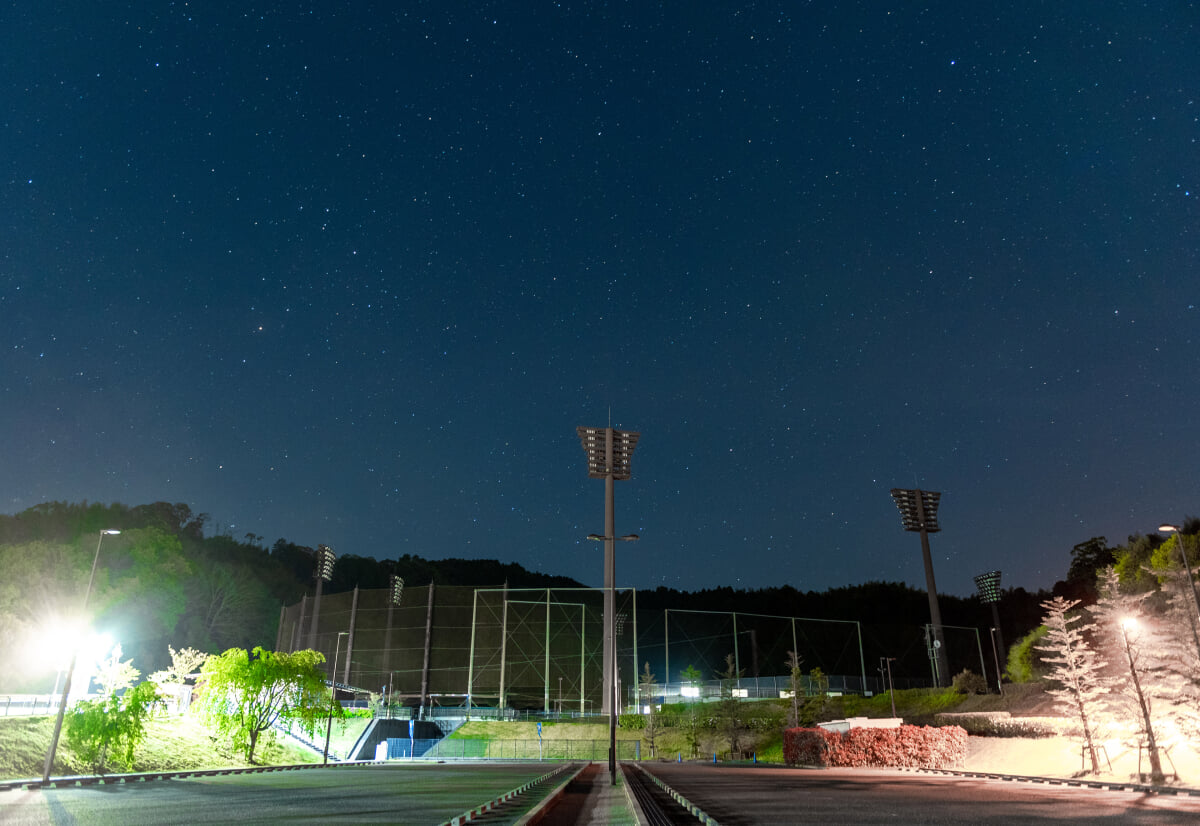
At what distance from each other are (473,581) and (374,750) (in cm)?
9731

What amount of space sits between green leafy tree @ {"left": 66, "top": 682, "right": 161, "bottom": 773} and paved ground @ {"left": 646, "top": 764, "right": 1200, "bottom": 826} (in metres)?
21.4

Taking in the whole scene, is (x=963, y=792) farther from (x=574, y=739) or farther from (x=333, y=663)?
(x=333, y=663)

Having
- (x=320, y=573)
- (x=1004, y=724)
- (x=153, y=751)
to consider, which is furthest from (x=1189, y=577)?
(x=320, y=573)

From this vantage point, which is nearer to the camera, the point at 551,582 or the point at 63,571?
the point at 63,571

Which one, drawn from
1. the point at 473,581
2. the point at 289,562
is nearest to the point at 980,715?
the point at 473,581

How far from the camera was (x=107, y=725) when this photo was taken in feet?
98.9

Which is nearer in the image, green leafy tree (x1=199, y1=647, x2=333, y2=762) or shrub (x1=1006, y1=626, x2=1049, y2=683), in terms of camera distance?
green leafy tree (x1=199, y1=647, x2=333, y2=762)

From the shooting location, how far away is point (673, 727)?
220 feet

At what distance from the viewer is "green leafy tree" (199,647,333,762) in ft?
134

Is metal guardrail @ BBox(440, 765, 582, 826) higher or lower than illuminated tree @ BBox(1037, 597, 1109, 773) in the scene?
lower

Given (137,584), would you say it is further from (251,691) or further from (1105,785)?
(1105,785)

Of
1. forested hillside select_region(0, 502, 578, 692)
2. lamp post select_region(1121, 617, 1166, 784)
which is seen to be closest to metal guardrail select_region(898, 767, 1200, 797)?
lamp post select_region(1121, 617, 1166, 784)

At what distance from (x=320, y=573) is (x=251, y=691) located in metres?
50.9

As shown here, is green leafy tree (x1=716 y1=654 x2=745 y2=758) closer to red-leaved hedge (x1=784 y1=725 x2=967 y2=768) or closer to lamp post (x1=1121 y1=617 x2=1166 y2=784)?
red-leaved hedge (x1=784 y1=725 x2=967 y2=768)
